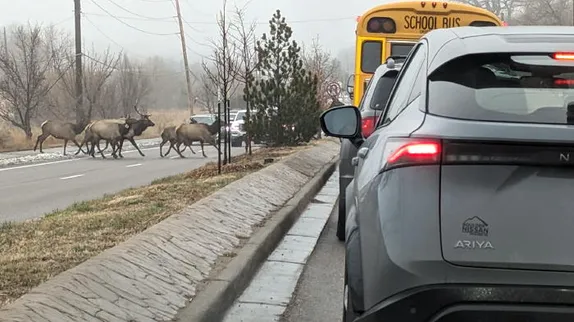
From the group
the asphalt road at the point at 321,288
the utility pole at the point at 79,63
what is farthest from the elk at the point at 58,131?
the asphalt road at the point at 321,288

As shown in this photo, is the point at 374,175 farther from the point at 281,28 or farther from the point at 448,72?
the point at 281,28

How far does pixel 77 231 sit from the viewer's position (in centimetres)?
737

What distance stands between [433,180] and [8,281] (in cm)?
361

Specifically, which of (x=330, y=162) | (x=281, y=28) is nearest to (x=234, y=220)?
(x=330, y=162)

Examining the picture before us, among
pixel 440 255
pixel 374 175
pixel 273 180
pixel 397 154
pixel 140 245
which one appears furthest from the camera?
pixel 273 180

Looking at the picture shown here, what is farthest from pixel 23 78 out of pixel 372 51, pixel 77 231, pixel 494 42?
pixel 494 42

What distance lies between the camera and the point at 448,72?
303 centimetres

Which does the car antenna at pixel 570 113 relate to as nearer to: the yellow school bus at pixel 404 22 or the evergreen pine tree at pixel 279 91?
the yellow school bus at pixel 404 22

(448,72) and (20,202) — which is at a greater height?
(448,72)

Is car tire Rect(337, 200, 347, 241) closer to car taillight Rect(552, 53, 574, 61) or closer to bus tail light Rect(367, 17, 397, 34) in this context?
car taillight Rect(552, 53, 574, 61)

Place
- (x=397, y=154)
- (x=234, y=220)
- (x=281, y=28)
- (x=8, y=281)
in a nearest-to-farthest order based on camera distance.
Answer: (x=397, y=154) < (x=8, y=281) < (x=234, y=220) < (x=281, y=28)

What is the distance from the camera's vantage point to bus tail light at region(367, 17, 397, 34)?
13.0 m

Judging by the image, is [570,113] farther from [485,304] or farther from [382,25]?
[382,25]

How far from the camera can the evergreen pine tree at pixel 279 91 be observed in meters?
19.5
